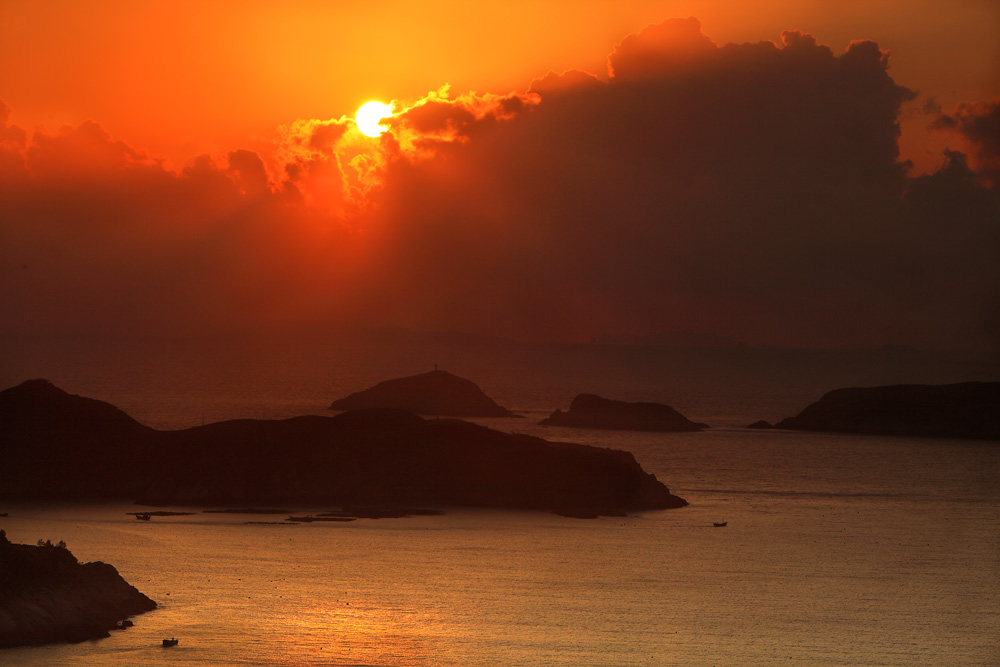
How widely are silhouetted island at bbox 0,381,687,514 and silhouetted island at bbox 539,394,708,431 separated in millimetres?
89294

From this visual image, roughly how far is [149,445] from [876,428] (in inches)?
4960

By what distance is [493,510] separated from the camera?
8119cm

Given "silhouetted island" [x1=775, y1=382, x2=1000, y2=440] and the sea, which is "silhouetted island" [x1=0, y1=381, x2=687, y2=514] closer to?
the sea

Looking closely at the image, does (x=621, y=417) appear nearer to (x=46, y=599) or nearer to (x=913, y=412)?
(x=913, y=412)

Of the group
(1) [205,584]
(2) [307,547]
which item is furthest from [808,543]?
(1) [205,584]

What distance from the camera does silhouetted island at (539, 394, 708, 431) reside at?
572ft

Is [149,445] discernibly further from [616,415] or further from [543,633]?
[616,415]

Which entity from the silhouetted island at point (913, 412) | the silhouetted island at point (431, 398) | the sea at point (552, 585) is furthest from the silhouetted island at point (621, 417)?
the sea at point (552, 585)

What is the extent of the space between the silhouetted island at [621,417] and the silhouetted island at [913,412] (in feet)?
64.0

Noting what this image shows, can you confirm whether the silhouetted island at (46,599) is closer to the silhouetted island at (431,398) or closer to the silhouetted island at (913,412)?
the silhouetted island at (431,398)

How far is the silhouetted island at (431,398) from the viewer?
192 m

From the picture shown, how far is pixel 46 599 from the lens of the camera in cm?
3844

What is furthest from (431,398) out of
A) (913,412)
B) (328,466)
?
(328,466)

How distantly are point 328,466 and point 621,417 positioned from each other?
100m
